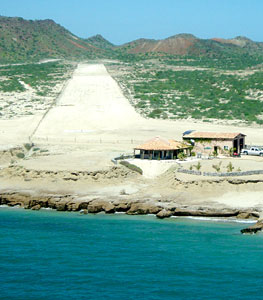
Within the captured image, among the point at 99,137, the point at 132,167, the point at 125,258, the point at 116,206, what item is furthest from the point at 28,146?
the point at 125,258

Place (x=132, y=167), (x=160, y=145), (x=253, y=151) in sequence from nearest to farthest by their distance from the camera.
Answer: (x=132, y=167) → (x=160, y=145) → (x=253, y=151)

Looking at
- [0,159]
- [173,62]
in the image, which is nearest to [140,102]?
[0,159]

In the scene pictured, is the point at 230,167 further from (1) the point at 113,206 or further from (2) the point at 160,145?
(1) the point at 113,206

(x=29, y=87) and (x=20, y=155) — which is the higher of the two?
(x=29, y=87)

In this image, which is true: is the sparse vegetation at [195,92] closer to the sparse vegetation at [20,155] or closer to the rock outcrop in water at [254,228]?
the sparse vegetation at [20,155]

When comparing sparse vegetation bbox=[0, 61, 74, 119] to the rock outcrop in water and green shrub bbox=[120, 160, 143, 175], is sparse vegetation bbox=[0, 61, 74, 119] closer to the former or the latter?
green shrub bbox=[120, 160, 143, 175]

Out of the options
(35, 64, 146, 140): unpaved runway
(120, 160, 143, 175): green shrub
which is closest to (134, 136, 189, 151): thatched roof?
(120, 160, 143, 175): green shrub
